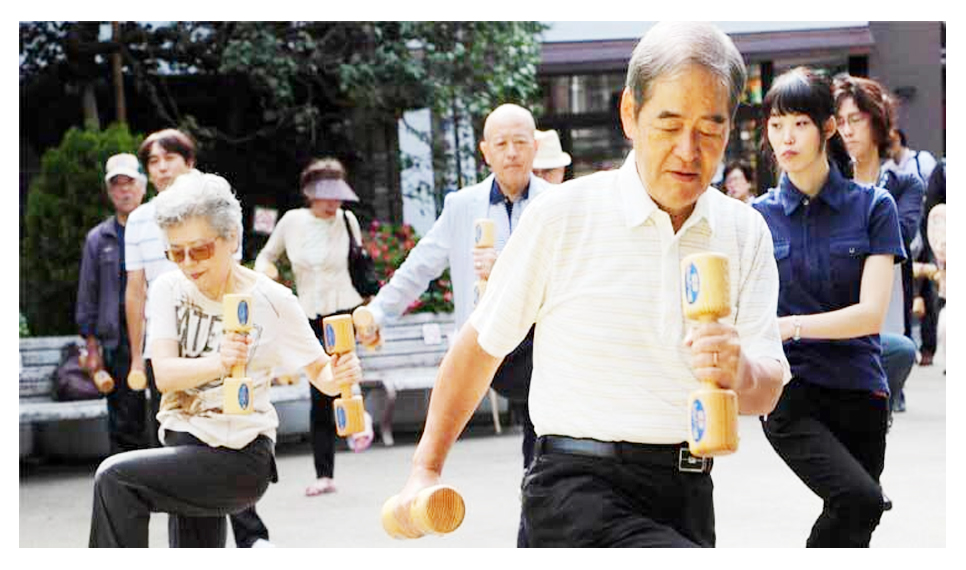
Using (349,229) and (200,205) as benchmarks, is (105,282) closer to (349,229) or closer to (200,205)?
(349,229)

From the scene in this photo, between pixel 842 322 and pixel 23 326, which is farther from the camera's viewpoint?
pixel 23 326

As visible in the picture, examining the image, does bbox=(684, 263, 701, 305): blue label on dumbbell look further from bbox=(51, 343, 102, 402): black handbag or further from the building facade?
the building facade

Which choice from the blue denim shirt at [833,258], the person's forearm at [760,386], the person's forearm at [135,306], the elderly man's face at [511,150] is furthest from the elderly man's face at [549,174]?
the person's forearm at [760,386]

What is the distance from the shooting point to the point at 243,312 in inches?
166

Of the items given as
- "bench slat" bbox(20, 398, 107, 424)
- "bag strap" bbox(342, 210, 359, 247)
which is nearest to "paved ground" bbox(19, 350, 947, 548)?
"bench slat" bbox(20, 398, 107, 424)

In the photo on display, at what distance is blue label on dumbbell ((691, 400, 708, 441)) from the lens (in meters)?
2.62

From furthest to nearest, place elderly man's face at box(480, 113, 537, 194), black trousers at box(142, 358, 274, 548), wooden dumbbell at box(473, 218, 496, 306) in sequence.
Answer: black trousers at box(142, 358, 274, 548)
elderly man's face at box(480, 113, 537, 194)
wooden dumbbell at box(473, 218, 496, 306)

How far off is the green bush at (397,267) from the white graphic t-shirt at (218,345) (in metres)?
6.55

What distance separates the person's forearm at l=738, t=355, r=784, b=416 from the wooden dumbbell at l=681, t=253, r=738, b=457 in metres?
0.20

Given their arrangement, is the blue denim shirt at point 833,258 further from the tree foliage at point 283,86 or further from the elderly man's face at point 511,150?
the tree foliage at point 283,86

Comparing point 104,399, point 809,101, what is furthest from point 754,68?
point 809,101

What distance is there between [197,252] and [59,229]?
6.39 meters

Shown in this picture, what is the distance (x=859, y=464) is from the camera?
13.7ft
